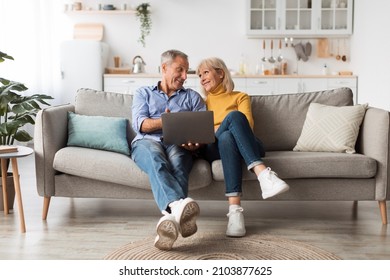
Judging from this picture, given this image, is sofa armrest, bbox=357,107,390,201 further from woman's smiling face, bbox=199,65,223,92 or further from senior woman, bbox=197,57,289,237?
woman's smiling face, bbox=199,65,223,92

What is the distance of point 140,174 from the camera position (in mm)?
3041

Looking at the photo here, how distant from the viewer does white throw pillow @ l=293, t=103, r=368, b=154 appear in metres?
3.31

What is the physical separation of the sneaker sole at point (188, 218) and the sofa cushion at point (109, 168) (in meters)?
0.48

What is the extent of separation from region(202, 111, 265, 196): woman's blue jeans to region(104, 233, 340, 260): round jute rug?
11.5 inches

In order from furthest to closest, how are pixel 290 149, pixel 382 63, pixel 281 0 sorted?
1. pixel 281 0
2. pixel 382 63
3. pixel 290 149

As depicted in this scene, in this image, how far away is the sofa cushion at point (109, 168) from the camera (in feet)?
9.99

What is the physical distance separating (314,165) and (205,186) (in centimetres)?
64

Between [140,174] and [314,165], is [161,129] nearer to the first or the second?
[140,174]

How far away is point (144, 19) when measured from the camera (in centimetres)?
707

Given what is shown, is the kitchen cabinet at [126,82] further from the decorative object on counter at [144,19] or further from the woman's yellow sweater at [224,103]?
the woman's yellow sweater at [224,103]

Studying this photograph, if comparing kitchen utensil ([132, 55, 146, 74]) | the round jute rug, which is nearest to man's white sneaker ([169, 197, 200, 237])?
the round jute rug

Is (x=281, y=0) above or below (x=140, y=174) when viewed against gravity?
above

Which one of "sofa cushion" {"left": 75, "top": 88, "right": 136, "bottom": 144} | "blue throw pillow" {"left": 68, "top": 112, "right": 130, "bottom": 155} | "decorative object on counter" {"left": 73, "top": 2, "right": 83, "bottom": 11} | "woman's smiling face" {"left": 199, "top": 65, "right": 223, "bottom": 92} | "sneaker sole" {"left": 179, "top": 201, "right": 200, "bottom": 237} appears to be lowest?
"sneaker sole" {"left": 179, "top": 201, "right": 200, "bottom": 237}
